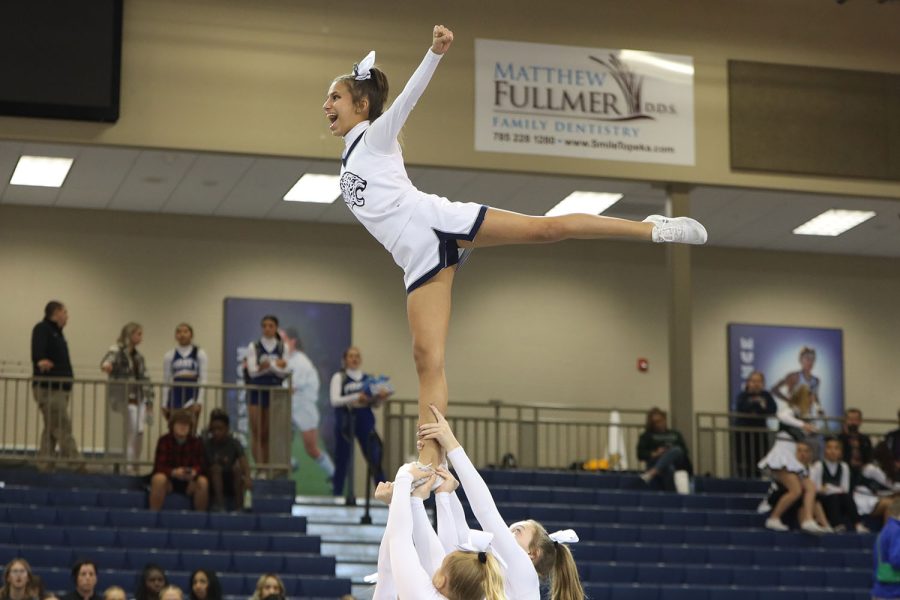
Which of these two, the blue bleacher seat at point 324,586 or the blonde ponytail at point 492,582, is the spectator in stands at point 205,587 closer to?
the blue bleacher seat at point 324,586

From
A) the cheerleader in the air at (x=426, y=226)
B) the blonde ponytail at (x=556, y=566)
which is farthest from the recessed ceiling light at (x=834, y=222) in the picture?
the blonde ponytail at (x=556, y=566)

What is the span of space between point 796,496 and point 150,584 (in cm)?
606

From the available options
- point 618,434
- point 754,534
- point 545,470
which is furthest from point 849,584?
point 618,434

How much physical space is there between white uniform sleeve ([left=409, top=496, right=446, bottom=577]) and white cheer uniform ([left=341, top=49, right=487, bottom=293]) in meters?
0.87

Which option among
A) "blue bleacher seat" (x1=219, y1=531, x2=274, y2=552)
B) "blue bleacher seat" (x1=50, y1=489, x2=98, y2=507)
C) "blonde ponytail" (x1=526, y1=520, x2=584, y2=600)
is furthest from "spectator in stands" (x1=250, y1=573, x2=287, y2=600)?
"blonde ponytail" (x1=526, y1=520, x2=584, y2=600)

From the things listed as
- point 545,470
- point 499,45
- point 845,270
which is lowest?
point 545,470

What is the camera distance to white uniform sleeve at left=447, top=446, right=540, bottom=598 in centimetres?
339

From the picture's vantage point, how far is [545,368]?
1622 cm

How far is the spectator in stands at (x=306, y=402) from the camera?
14.9 meters

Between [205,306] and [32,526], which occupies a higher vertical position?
[205,306]

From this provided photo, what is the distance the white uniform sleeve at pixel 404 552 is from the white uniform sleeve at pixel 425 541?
0.15 m

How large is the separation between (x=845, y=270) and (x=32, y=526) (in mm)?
11213

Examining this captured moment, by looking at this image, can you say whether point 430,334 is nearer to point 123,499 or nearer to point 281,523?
point 281,523

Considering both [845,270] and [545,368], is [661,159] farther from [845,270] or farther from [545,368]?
[845,270]
